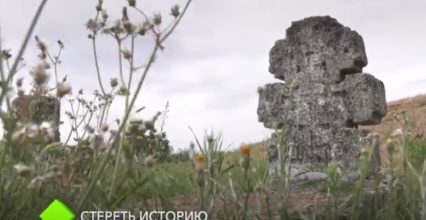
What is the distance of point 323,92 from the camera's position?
24.9 feet

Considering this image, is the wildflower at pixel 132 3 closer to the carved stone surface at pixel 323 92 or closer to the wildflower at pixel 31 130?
the wildflower at pixel 31 130

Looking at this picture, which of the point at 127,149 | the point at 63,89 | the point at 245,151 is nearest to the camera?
the point at 63,89

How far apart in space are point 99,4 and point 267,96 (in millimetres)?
5163

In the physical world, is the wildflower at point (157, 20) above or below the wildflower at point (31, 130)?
above

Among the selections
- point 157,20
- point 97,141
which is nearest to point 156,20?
point 157,20

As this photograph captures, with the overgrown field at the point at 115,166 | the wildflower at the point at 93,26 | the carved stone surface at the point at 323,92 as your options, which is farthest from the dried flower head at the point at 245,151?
the carved stone surface at the point at 323,92

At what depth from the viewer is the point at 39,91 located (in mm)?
2049

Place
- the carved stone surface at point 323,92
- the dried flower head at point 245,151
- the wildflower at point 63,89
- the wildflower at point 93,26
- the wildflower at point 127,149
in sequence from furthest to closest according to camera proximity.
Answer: the carved stone surface at point 323,92 → the wildflower at point 93,26 → the wildflower at point 127,149 → the dried flower head at point 245,151 → the wildflower at point 63,89

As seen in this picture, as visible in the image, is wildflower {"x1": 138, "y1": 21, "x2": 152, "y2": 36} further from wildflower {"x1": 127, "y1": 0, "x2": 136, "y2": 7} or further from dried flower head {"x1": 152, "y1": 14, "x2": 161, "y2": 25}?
wildflower {"x1": 127, "y1": 0, "x2": 136, "y2": 7}

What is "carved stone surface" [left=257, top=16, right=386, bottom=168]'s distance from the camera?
7.19 meters

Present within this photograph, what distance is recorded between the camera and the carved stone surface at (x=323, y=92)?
283 inches

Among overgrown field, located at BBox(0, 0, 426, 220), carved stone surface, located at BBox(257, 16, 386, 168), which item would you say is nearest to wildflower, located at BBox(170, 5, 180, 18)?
overgrown field, located at BBox(0, 0, 426, 220)

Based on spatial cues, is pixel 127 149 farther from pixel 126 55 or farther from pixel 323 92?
pixel 323 92

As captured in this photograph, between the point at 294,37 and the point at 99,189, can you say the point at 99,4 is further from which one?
the point at 294,37
